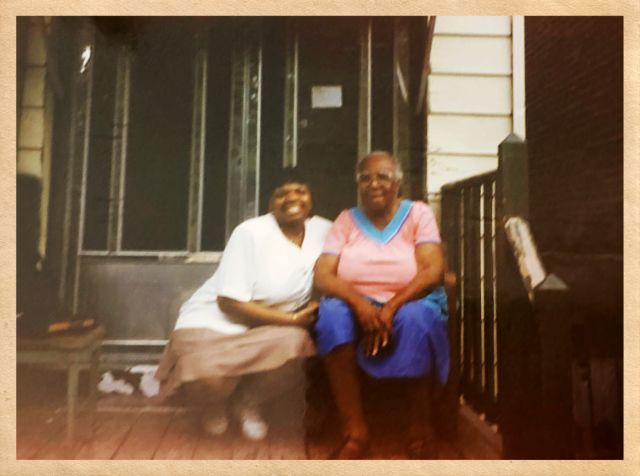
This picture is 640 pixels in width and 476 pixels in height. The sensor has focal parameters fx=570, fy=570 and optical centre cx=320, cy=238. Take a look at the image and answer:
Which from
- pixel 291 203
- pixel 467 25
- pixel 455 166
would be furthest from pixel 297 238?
pixel 467 25

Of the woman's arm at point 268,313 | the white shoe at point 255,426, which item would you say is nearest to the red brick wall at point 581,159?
the woman's arm at point 268,313

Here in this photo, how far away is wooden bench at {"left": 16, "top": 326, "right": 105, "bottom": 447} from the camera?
186 cm

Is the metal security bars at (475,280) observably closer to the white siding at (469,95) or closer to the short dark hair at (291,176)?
the white siding at (469,95)

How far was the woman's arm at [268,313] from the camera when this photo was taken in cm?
190

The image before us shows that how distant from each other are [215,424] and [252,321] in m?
0.36

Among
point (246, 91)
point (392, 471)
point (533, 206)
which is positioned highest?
point (246, 91)

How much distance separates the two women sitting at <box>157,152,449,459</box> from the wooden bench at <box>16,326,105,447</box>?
23 centimetres

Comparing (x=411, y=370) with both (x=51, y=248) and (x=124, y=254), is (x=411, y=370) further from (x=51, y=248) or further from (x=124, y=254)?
(x=51, y=248)

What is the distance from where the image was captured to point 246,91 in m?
1.98

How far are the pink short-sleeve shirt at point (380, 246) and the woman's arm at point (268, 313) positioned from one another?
172mm

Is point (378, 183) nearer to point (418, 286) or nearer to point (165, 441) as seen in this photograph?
point (418, 286)

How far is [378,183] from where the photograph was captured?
193 cm

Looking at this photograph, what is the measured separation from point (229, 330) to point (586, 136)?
1.38 meters
